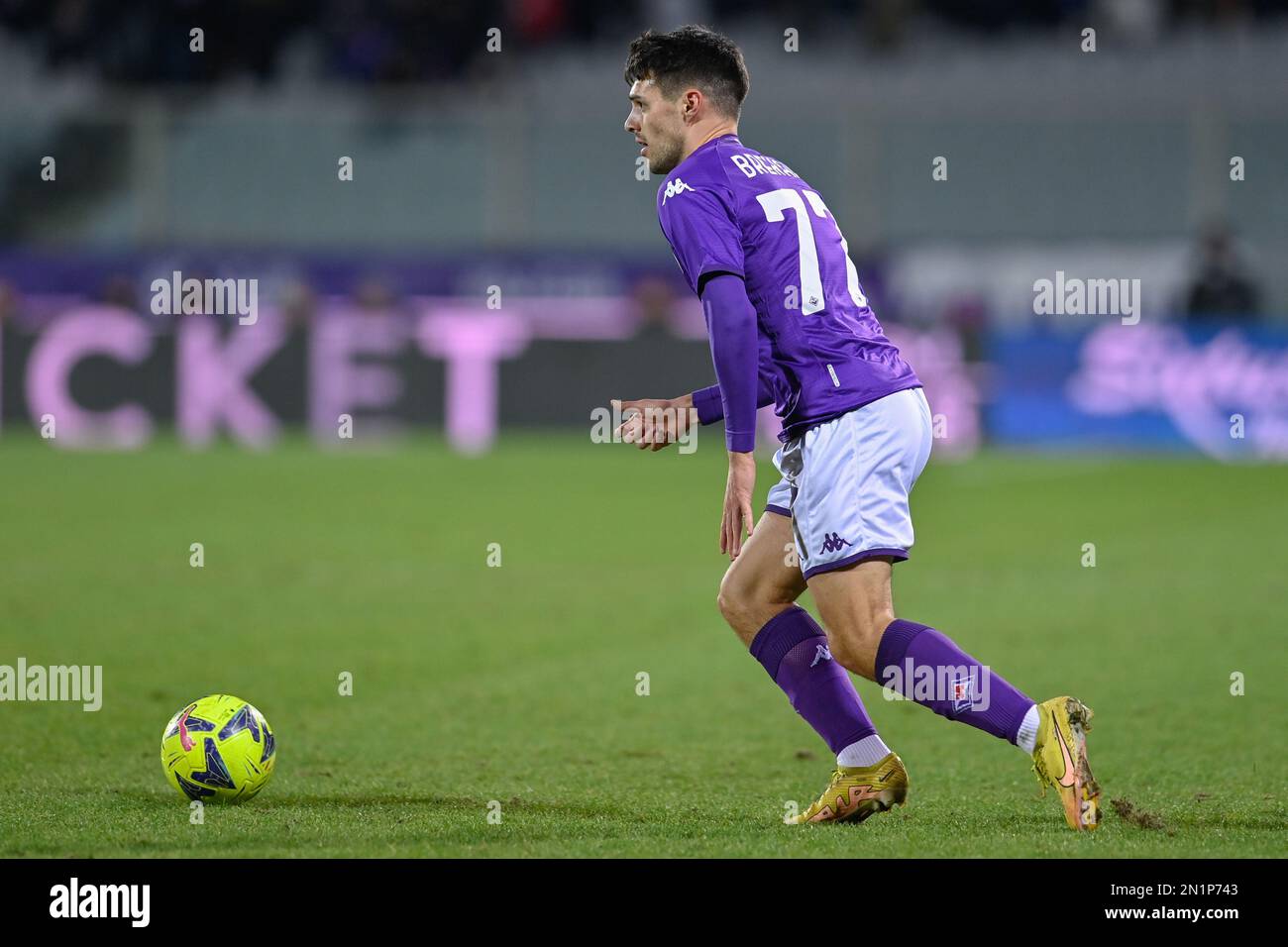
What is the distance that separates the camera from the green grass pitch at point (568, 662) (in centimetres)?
469

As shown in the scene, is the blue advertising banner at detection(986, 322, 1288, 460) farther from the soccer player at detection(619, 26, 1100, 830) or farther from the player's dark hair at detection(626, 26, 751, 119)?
the player's dark hair at detection(626, 26, 751, 119)

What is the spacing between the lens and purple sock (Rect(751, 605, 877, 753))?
490 centimetres

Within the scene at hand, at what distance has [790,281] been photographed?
4.65 metres

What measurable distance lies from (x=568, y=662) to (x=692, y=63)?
3735 mm

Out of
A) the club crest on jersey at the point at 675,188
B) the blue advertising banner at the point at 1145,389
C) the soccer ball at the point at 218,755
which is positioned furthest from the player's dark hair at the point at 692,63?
the blue advertising banner at the point at 1145,389

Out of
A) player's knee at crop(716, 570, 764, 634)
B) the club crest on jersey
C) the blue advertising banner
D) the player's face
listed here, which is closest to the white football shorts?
player's knee at crop(716, 570, 764, 634)

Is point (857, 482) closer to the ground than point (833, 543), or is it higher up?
higher up

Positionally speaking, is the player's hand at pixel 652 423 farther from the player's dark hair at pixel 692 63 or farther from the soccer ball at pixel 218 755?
the soccer ball at pixel 218 755

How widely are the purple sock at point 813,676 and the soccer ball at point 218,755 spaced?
141 centimetres

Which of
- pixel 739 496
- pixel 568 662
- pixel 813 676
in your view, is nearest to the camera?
pixel 739 496

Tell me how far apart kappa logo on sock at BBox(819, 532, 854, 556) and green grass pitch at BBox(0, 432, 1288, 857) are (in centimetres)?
72

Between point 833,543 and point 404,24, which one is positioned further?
point 404,24

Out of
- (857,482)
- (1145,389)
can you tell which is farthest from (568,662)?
(1145,389)

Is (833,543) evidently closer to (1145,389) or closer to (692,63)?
(692,63)
